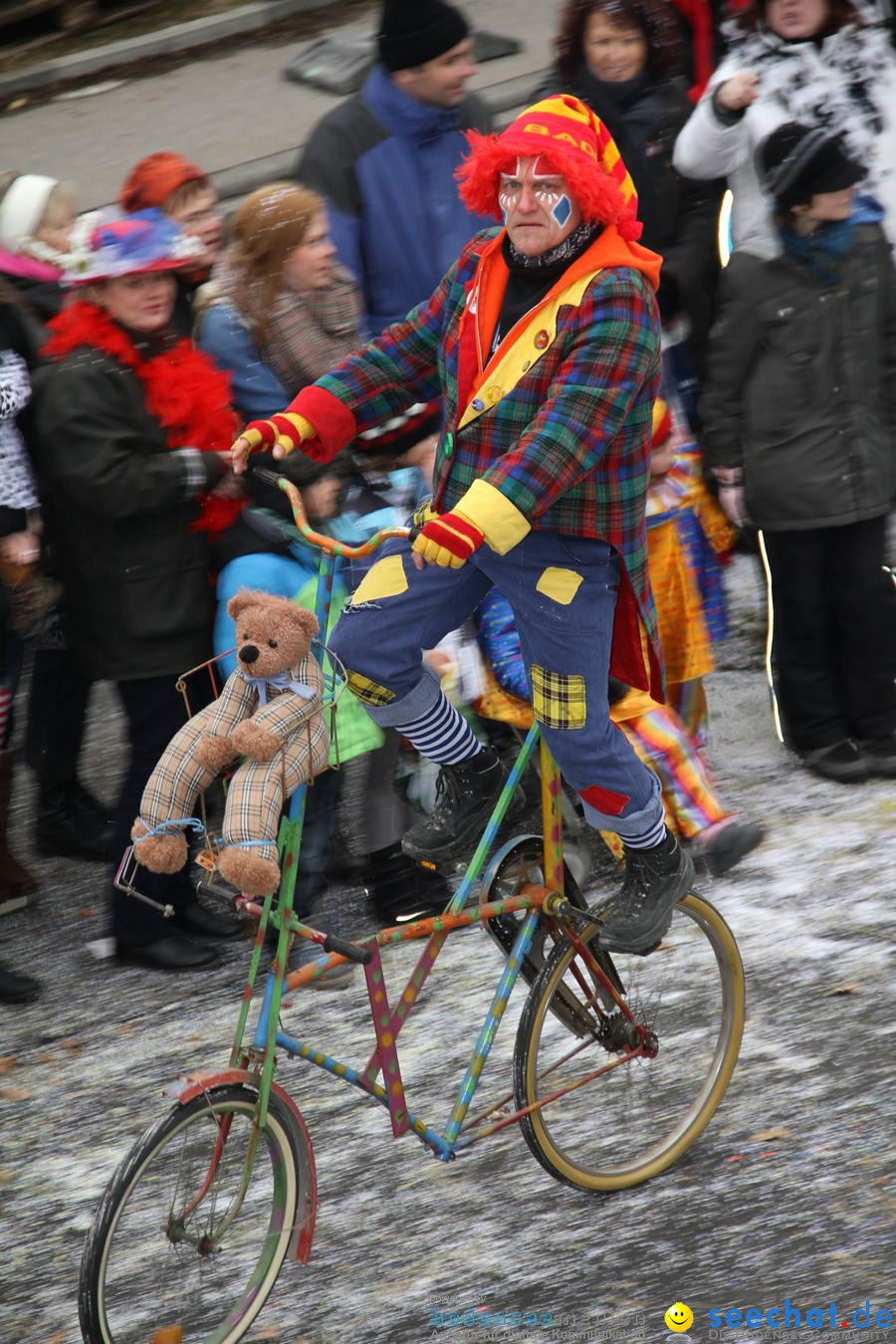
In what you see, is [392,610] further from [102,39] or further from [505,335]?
[102,39]

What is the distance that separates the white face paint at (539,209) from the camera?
319 centimetres

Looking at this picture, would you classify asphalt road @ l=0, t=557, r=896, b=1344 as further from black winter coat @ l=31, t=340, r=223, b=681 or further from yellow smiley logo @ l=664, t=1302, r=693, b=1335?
black winter coat @ l=31, t=340, r=223, b=681

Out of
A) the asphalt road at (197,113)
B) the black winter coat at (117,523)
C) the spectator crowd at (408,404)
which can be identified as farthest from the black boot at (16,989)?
the asphalt road at (197,113)

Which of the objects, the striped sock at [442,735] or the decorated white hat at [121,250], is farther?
the decorated white hat at [121,250]

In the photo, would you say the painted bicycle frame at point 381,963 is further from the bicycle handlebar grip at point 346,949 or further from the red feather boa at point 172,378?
the red feather boa at point 172,378

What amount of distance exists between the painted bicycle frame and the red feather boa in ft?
3.62

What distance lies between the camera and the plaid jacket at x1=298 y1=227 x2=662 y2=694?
312cm

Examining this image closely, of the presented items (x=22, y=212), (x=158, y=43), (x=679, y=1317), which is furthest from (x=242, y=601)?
(x=158, y=43)

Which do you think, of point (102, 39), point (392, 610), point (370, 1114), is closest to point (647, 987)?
point (370, 1114)

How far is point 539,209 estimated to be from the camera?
10.5ft

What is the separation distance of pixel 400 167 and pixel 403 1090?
2.81m

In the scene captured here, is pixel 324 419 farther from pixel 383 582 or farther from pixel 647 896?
pixel 647 896

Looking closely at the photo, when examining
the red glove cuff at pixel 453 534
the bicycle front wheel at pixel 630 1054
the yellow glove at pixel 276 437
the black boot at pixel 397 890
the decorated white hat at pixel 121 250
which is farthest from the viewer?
the black boot at pixel 397 890

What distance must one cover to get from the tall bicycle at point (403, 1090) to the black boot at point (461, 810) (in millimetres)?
85
